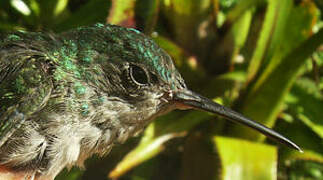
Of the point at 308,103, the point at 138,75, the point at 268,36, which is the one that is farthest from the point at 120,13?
the point at 308,103

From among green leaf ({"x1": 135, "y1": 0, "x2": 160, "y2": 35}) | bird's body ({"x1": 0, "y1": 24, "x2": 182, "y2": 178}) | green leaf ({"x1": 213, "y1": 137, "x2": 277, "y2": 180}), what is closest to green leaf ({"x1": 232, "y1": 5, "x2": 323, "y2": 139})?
green leaf ({"x1": 213, "y1": 137, "x2": 277, "y2": 180})

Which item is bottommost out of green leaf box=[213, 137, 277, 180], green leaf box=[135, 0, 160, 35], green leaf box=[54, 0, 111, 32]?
green leaf box=[213, 137, 277, 180]

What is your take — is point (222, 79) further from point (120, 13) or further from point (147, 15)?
point (120, 13)

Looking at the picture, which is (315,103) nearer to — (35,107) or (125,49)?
(125,49)

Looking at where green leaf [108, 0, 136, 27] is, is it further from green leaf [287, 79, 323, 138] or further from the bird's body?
green leaf [287, 79, 323, 138]

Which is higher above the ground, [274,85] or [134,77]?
[274,85]

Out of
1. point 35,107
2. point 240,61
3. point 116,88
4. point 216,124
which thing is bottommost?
point 35,107

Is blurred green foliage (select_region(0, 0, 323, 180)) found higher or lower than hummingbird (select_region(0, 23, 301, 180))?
higher

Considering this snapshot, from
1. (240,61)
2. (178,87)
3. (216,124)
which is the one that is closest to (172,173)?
(216,124)
